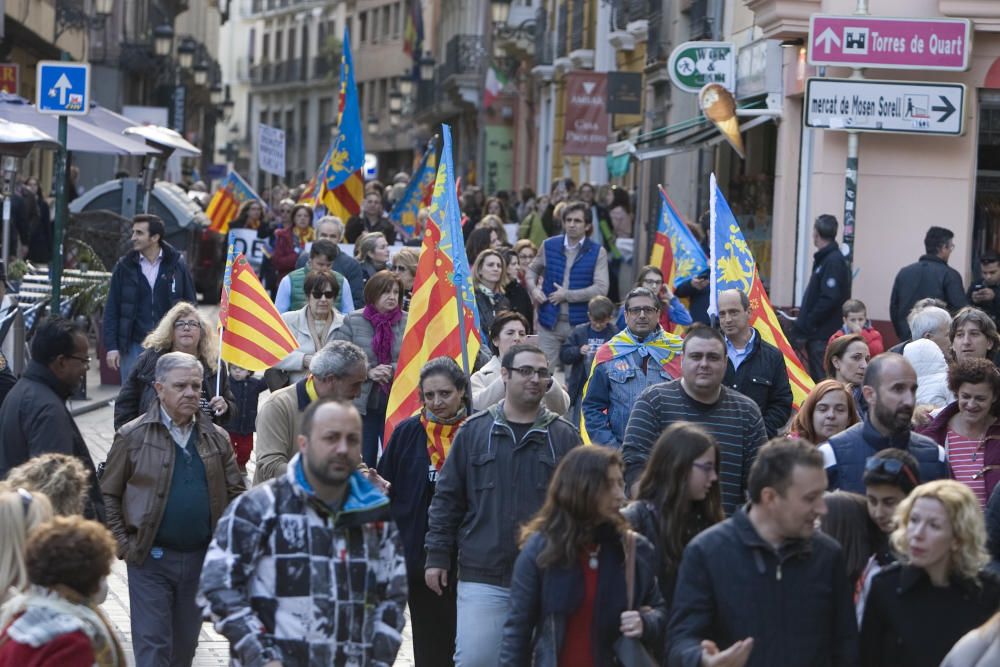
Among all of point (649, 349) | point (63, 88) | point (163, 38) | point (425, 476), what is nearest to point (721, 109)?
point (63, 88)

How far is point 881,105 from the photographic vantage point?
49.7ft

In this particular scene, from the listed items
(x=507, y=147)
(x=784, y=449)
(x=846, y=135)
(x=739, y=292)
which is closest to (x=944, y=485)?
(x=784, y=449)

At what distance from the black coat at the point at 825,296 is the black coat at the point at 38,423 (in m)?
9.22

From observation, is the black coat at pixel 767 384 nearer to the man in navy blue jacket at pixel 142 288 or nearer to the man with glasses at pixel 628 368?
the man with glasses at pixel 628 368

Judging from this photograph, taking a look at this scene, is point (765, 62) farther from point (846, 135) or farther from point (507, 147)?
point (507, 147)

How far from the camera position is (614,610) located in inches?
240

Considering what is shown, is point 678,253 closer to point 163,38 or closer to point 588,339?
point 588,339

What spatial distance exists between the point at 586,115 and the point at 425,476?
67.3 ft

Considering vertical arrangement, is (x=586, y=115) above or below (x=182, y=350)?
above

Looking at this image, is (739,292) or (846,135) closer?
(739,292)

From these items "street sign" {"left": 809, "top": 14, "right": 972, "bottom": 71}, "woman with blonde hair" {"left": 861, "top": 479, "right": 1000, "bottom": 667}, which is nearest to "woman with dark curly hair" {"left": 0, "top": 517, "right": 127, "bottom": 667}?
"woman with blonde hair" {"left": 861, "top": 479, "right": 1000, "bottom": 667}

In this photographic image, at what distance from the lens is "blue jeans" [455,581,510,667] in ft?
24.3

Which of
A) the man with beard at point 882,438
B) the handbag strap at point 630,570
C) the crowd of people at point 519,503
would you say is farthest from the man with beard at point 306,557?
the man with beard at point 882,438

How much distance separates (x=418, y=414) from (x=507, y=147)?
43.6m
